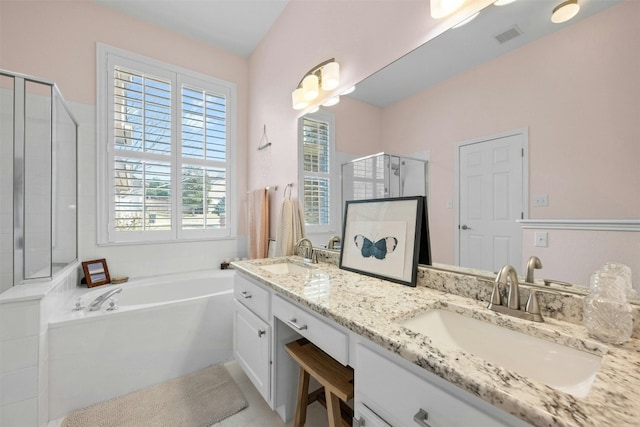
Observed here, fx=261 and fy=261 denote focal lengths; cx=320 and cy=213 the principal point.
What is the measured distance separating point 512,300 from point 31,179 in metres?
2.73

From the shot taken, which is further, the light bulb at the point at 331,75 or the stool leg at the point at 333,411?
the light bulb at the point at 331,75

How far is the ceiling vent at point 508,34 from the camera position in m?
0.91

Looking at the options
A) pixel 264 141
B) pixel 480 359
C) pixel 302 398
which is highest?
pixel 264 141

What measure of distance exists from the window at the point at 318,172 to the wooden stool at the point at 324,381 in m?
0.76

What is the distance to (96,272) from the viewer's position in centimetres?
232

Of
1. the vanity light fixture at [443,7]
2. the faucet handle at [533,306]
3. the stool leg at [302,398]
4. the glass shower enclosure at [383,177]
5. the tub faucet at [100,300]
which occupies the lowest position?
the stool leg at [302,398]

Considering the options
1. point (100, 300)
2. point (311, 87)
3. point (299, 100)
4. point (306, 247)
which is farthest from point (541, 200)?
point (100, 300)

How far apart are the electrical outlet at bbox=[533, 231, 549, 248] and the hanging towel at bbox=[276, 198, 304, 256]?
57.4 inches

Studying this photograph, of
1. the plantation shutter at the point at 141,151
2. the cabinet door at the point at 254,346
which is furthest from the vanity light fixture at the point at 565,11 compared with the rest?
the plantation shutter at the point at 141,151

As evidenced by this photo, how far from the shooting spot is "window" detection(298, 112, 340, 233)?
5.79 feet

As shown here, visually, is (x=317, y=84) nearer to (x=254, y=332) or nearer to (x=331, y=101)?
(x=331, y=101)

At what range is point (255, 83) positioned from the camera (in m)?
2.97

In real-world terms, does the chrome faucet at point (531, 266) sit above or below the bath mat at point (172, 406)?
above

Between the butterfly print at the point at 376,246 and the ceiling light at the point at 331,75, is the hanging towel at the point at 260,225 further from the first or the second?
the butterfly print at the point at 376,246
